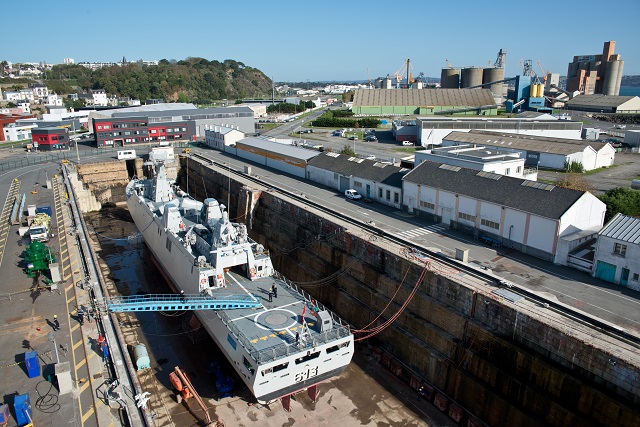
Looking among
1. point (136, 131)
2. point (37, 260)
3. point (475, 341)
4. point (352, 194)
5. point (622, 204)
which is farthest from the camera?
point (136, 131)

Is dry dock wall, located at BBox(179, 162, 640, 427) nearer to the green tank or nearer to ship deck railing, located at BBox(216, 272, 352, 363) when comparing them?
ship deck railing, located at BBox(216, 272, 352, 363)

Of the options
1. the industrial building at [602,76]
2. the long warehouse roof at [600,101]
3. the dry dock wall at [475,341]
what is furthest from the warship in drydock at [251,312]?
the industrial building at [602,76]

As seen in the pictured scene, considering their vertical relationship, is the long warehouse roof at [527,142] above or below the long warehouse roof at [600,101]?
below

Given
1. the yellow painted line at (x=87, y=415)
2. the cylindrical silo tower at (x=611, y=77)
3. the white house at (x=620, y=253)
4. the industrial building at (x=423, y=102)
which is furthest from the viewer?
the cylindrical silo tower at (x=611, y=77)

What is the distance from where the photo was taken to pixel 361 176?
138 ft

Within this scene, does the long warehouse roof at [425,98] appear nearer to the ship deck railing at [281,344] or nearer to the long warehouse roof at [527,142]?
the long warehouse roof at [527,142]

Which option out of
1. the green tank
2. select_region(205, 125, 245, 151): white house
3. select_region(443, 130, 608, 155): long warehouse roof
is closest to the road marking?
the green tank

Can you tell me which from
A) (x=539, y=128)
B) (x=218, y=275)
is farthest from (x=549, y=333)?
(x=539, y=128)

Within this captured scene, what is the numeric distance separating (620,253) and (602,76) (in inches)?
7139

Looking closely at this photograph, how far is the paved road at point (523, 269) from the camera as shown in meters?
21.7

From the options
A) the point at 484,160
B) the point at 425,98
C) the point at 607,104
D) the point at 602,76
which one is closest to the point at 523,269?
the point at 484,160

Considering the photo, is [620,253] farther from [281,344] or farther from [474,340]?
[281,344]

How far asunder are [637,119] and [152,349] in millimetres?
109436

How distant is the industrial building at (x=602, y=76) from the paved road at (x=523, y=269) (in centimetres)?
16378
